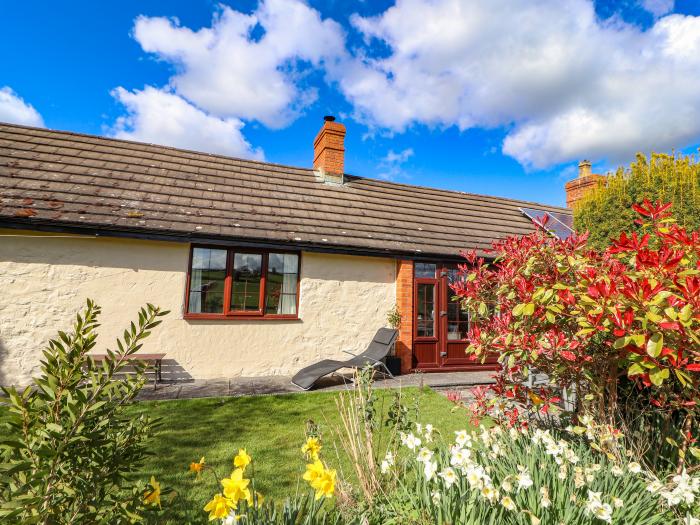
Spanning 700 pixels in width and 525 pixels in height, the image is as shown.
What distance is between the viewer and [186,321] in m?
8.08

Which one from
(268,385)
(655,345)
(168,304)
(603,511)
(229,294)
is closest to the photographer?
(603,511)

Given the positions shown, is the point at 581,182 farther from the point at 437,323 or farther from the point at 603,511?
the point at 603,511

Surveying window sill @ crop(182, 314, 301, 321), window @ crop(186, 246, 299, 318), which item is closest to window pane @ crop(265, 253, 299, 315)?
window @ crop(186, 246, 299, 318)

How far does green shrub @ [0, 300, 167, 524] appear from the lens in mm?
1420

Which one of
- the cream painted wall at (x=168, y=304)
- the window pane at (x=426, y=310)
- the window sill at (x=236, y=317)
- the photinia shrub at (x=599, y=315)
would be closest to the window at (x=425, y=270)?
the window pane at (x=426, y=310)

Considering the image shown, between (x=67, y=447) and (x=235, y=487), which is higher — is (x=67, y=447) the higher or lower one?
the higher one

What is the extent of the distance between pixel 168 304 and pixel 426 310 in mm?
6344

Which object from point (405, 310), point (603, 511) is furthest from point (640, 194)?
point (603, 511)

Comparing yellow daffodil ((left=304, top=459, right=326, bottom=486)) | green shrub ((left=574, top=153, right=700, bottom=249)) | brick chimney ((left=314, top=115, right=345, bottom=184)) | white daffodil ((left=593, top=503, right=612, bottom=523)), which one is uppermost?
brick chimney ((left=314, top=115, right=345, bottom=184))

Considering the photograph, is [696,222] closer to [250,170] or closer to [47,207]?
[250,170]

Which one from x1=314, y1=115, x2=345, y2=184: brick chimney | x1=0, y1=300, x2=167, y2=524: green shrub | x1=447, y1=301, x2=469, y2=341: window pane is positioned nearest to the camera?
x1=0, y1=300, x2=167, y2=524: green shrub

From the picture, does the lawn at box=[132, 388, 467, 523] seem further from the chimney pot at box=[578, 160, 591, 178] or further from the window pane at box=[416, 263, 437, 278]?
the chimney pot at box=[578, 160, 591, 178]

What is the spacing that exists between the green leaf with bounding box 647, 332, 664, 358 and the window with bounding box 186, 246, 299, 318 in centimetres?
744

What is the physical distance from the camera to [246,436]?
4.80 m
